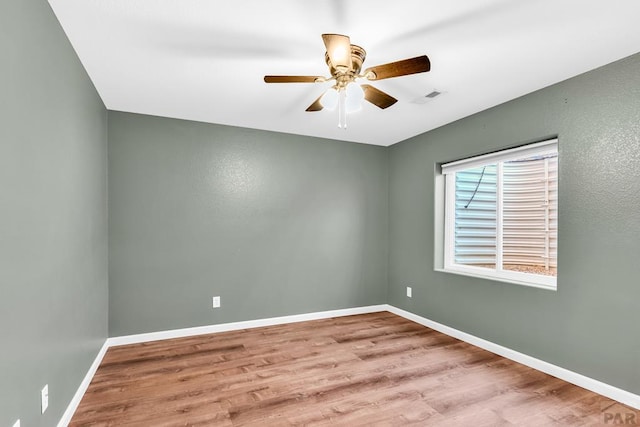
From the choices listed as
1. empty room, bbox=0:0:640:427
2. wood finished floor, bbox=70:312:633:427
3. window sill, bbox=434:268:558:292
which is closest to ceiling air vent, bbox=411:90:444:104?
empty room, bbox=0:0:640:427

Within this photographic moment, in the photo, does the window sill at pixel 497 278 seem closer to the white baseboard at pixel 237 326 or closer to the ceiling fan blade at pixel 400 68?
the white baseboard at pixel 237 326

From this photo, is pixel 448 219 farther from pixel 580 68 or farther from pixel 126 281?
pixel 126 281

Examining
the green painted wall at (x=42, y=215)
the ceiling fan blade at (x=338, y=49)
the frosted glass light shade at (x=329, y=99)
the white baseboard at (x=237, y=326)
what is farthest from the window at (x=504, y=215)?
the green painted wall at (x=42, y=215)

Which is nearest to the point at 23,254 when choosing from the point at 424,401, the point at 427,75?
the point at 424,401

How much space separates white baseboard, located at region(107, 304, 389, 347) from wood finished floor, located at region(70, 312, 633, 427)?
3.9 inches

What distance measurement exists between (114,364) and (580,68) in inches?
172

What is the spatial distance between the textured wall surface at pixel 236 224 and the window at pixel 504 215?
3.40ft

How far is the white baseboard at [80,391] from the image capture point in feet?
6.49

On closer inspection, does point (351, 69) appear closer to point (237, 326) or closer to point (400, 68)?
point (400, 68)

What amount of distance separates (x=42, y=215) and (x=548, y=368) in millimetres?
3629

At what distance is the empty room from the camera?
1.80 meters

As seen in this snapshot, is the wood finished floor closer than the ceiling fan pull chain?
Yes

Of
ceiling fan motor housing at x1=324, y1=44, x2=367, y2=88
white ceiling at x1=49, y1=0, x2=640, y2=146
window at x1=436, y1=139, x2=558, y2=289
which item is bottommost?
window at x1=436, y1=139, x2=558, y2=289

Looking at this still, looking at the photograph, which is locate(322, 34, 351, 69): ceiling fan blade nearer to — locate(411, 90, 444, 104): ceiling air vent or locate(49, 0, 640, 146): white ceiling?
locate(49, 0, 640, 146): white ceiling
